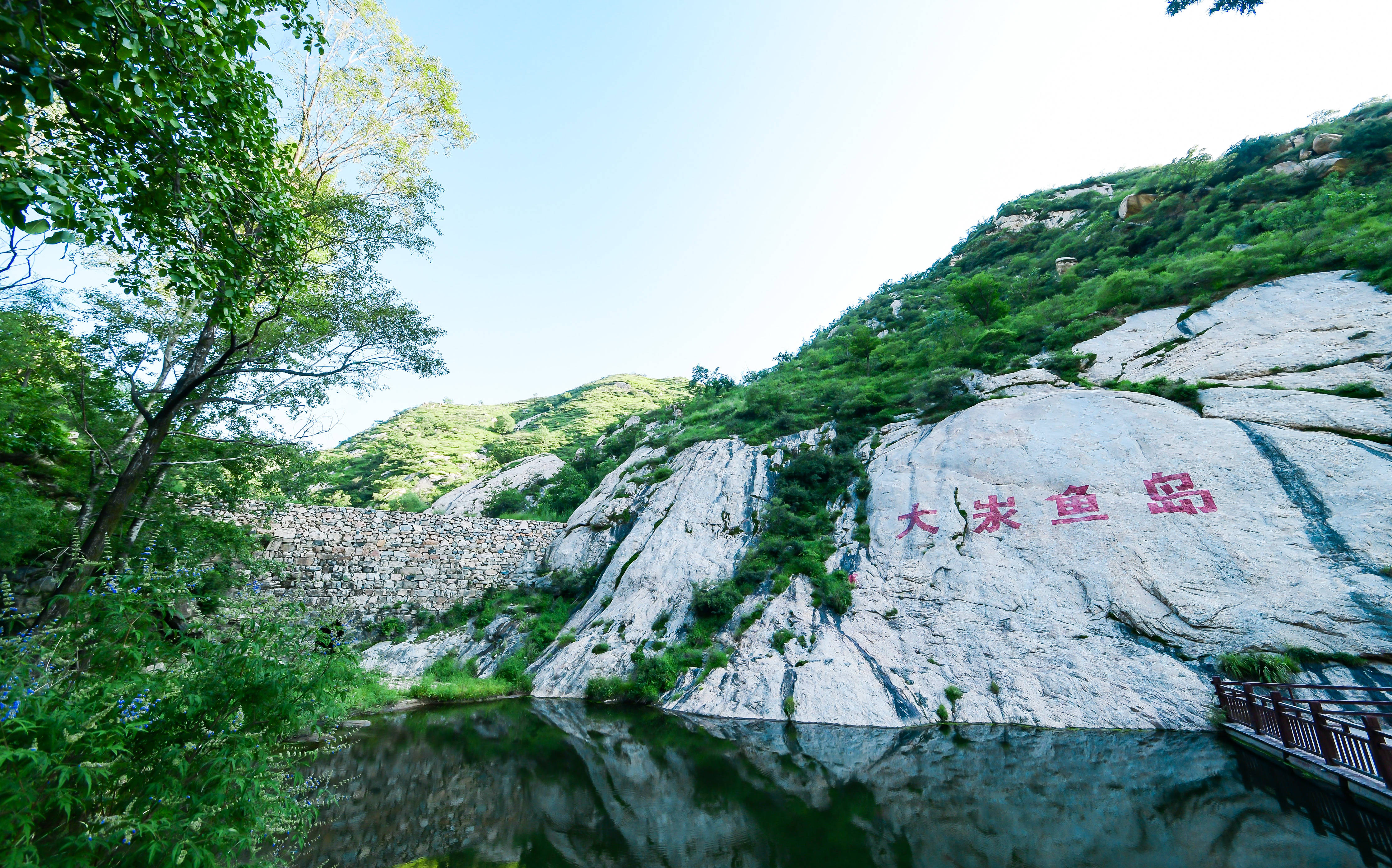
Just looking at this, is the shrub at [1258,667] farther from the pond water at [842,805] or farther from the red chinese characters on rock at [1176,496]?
the red chinese characters on rock at [1176,496]

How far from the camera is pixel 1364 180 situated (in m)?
19.7

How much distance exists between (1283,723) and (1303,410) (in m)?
7.96

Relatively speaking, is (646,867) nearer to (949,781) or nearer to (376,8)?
(949,781)

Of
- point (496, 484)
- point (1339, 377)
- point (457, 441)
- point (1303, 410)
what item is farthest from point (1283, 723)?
point (457, 441)

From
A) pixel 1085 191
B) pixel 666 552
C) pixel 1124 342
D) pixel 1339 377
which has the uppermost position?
pixel 1085 191

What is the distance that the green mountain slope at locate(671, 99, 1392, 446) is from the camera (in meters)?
15.8

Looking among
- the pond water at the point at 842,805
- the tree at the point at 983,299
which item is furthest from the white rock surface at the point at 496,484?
the tree at the point at 983,299

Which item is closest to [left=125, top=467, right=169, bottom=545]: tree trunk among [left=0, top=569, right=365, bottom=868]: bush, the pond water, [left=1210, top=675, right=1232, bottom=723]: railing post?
the pond water

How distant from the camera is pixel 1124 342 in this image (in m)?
16.1

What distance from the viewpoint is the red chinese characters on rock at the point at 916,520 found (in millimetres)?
12781

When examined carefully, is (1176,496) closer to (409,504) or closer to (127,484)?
(127,484)

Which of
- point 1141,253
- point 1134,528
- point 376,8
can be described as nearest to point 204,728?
point 376,8

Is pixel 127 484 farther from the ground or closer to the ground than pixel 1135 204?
closer to the ground

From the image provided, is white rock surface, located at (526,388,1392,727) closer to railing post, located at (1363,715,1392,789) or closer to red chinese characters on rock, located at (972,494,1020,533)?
red chinese characters on rock, located at (972,494,1020,533)
